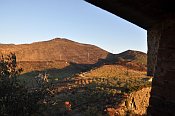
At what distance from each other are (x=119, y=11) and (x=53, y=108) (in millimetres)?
15391

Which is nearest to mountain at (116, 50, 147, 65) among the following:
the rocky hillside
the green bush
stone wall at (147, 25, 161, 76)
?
the rocky hillside

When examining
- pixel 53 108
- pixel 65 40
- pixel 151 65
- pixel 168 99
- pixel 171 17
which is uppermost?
pixel 65 40

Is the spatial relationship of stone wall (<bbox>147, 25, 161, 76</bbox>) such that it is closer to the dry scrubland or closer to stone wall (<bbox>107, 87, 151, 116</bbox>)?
the dry scrubland

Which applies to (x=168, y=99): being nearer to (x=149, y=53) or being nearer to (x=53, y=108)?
(x=149, y=53)

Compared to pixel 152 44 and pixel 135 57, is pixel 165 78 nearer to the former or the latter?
pixel 152 44

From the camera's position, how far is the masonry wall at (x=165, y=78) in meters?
4.76

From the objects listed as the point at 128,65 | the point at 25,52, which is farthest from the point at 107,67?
the point at 25,52

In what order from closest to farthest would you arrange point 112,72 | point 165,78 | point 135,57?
point 165,78
point 112,72
point 135,57

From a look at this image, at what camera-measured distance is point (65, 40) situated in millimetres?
79188

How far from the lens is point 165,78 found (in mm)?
4934

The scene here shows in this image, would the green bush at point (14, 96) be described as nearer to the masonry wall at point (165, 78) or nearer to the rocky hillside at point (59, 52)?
the masonry wall at point (165, 78)

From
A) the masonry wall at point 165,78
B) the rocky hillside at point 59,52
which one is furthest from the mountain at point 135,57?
the masonry wall at point 165,78

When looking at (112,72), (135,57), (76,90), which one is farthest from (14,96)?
(135,57)

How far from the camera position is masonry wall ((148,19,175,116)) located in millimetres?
4758
